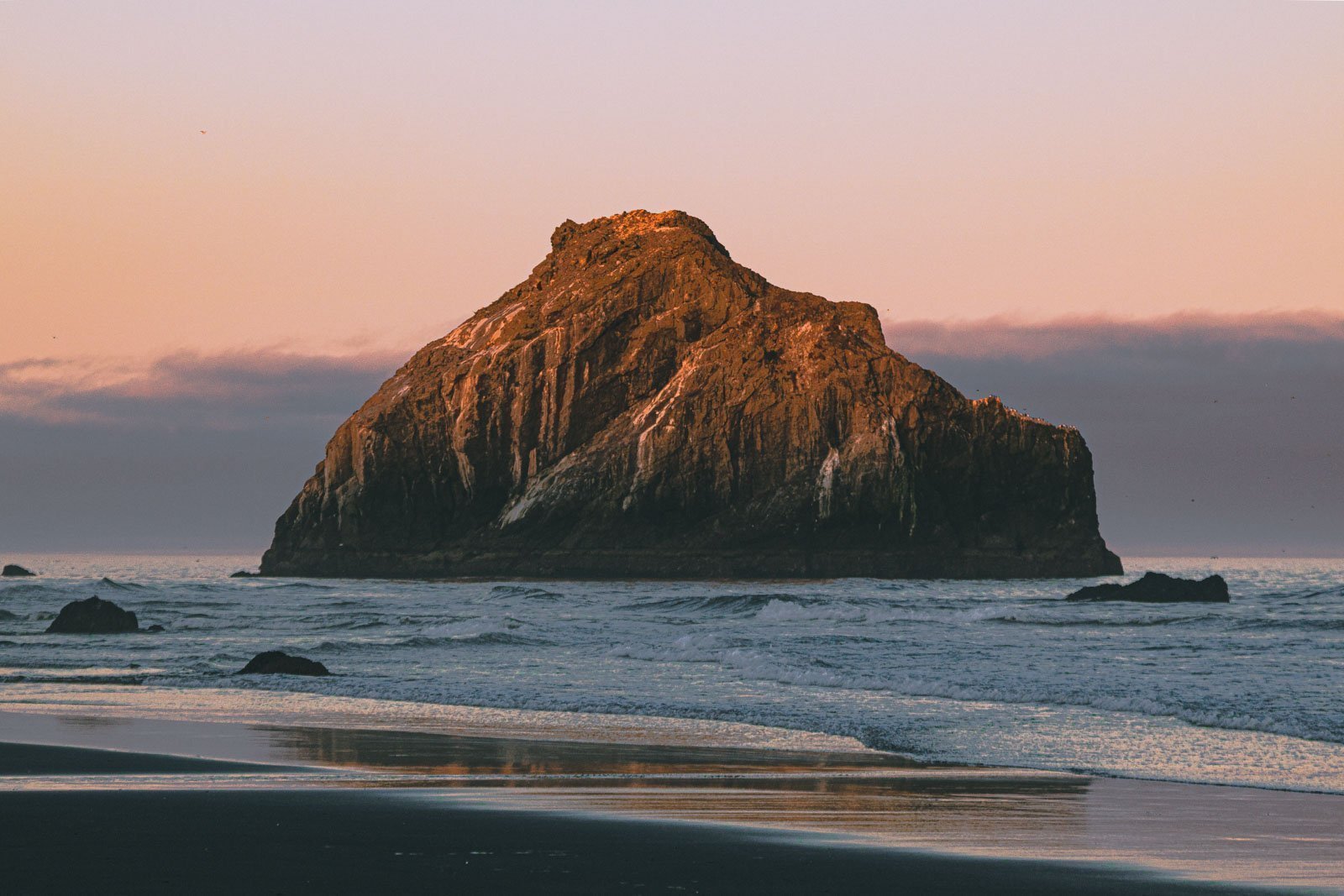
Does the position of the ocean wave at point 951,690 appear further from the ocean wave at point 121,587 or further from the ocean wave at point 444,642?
the ocean wave at point 121,587

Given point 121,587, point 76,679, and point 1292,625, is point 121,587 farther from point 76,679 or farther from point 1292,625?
point 1292,625

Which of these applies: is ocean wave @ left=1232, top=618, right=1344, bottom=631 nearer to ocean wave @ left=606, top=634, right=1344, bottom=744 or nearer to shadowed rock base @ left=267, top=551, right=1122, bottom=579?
ocean wave @ left=606, top=634, right=1344, bottom=744

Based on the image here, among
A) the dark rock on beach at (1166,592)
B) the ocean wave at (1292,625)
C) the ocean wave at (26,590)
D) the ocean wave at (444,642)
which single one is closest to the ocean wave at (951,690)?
the ocean wave at (444,642)

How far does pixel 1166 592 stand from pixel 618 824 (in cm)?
5027

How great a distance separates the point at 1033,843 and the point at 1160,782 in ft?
12.7

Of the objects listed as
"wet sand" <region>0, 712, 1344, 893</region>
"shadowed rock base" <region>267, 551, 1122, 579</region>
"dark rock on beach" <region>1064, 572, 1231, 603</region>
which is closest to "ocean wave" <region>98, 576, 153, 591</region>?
"shadowed rock base" <region>267, 551, 1122, 579</region>

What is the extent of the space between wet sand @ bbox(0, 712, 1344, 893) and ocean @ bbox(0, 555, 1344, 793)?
2128 millimetres

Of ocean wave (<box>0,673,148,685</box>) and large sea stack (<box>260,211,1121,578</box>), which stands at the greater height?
large sea stack (<box>260,211,1121,578</box>)

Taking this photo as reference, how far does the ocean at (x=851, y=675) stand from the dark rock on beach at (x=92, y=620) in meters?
0.85

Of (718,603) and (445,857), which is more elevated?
(718,603)

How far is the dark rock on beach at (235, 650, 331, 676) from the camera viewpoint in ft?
85.6

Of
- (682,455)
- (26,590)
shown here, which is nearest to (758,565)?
(682,455)

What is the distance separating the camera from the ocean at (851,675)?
16.8 meters

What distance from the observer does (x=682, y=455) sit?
111250mm
